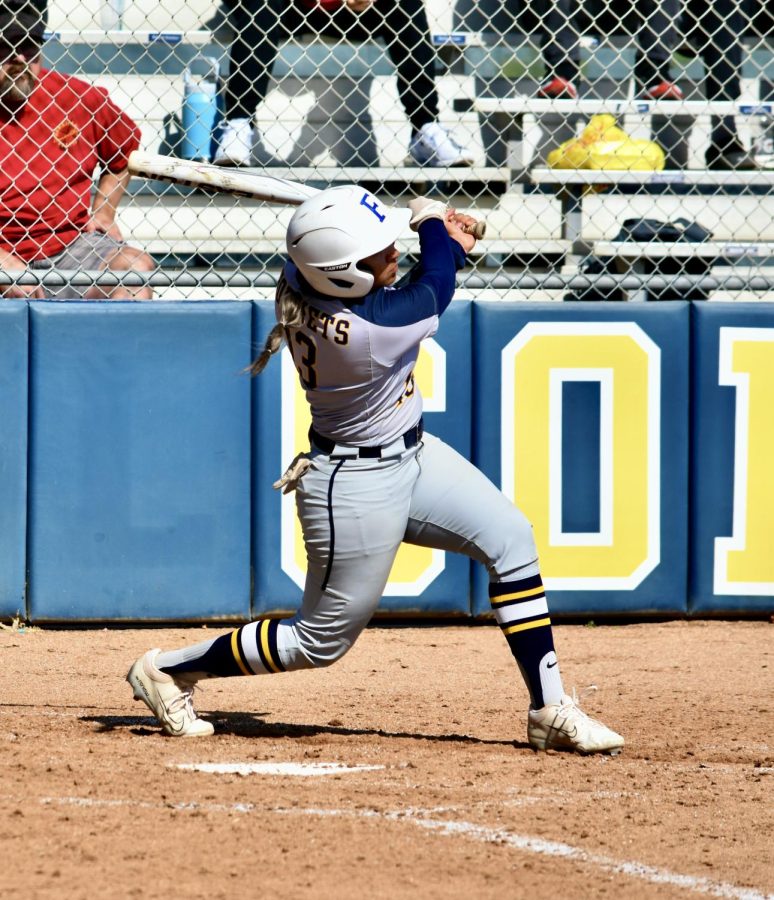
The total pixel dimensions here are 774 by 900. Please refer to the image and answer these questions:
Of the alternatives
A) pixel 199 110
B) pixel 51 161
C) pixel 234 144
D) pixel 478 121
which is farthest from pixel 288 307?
pixel 478 121

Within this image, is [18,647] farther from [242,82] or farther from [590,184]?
[590,184]

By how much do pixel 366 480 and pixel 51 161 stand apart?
326 cm

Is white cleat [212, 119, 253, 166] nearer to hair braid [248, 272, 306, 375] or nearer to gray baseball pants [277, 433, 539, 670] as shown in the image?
hair braid [248, 272, 306, 375]

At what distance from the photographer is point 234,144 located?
680 centimetres

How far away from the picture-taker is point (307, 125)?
779 centimetres

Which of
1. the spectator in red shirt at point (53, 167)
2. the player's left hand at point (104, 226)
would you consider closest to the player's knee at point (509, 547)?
the spectator in red shirt at point (53, 167)

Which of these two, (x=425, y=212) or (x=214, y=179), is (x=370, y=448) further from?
(x=214, y=179)

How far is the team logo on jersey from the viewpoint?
6.18m

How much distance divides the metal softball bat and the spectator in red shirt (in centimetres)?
185

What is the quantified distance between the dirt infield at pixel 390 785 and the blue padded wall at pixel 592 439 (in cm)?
55

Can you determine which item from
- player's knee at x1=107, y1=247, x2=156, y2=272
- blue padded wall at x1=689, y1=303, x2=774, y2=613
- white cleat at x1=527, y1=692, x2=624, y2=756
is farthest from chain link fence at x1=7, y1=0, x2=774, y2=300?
white cleat at x1=527, y1=692, x2=624, y2=756

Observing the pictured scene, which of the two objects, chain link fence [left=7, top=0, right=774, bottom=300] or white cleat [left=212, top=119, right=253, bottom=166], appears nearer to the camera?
white cleat [left=212, top=119, right=253, bottom=166]

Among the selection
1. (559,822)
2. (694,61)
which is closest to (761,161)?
(694,61)

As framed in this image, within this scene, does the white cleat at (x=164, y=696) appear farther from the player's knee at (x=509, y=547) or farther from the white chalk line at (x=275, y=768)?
the player's knee at (x=509, y=547)
